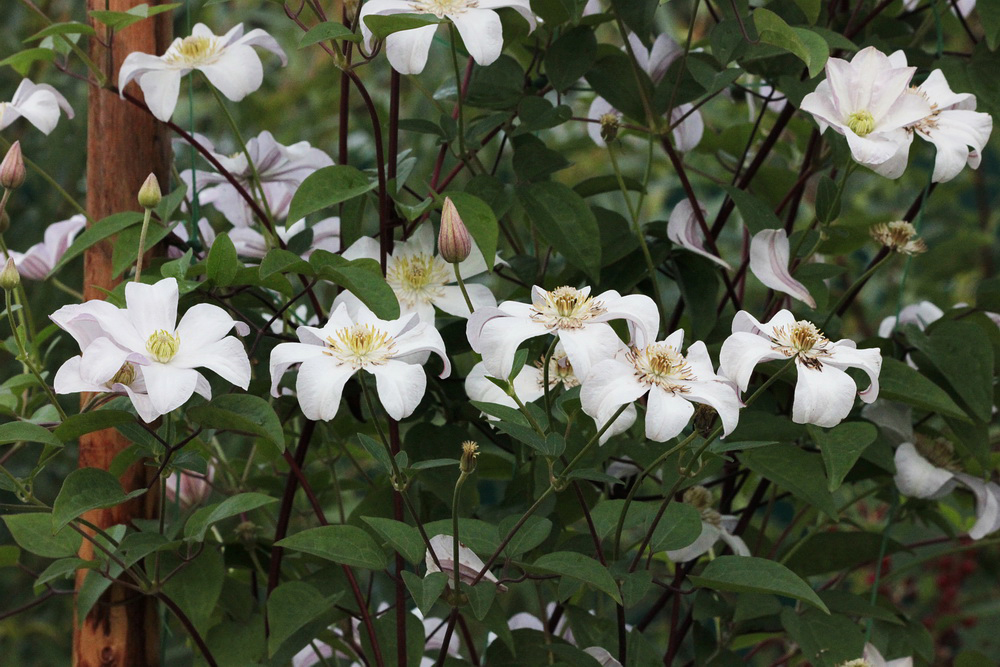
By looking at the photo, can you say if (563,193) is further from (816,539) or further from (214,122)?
(214,122)

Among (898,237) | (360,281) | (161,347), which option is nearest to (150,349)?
(161,347)

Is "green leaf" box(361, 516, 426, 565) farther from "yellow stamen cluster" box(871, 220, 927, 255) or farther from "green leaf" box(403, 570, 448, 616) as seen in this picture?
"yellow stamen cluster" box(871, 220, 927, 255)

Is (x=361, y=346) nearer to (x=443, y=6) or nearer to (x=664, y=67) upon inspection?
(x=443, y=6)

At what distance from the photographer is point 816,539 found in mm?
657

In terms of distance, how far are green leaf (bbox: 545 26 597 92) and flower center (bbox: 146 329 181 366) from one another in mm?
286

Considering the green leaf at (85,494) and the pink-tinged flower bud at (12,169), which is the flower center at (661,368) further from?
the pink-tinged flower bud at (12,169)

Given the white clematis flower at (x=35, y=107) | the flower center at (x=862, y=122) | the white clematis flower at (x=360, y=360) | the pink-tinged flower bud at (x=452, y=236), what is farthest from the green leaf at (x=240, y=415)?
the flower center at (x=862, y=122)

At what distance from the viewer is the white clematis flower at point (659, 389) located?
42 cm

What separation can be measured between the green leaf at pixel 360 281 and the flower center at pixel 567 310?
0.25 feet

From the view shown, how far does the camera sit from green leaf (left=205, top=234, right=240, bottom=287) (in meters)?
0.51

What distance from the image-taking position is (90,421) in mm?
472

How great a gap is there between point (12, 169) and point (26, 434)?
0.17 m

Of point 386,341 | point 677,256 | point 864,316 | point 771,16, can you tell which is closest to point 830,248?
point 677,256

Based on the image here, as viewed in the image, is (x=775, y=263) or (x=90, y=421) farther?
(x=775, y=263)
